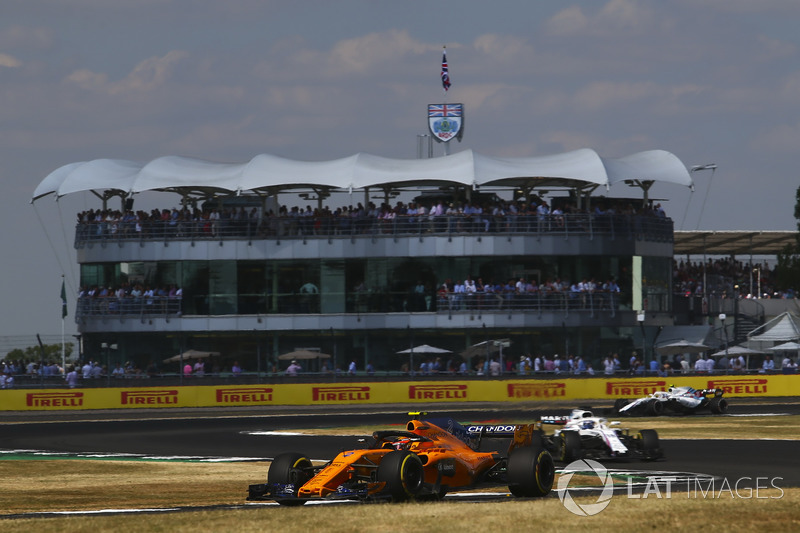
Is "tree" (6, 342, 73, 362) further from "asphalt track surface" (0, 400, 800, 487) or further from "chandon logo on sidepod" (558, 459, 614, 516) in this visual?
"chandon logo on sidepod" (558, 459, 614, 516)

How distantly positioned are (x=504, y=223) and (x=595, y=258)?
467 cm

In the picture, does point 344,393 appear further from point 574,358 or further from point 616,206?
point 616,206

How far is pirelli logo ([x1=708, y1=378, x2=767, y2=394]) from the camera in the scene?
4716 cm

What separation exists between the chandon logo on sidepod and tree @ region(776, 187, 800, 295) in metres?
50.0

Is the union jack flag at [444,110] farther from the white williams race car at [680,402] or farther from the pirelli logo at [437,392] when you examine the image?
the white williams race car at [680,402]

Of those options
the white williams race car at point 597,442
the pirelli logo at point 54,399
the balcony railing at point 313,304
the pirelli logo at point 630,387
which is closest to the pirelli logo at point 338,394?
the balcony railing at point 313,304

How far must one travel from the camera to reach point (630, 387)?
47.1 meters

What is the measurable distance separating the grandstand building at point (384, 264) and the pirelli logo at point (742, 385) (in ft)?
27.0

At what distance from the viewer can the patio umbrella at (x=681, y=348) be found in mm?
53819

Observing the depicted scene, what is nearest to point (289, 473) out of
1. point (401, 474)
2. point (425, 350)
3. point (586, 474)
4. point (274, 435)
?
point (401, 474)

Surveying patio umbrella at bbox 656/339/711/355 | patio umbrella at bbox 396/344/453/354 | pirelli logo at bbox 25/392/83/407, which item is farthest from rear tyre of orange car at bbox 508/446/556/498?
patio umbrella at bbox 656/339/711/355

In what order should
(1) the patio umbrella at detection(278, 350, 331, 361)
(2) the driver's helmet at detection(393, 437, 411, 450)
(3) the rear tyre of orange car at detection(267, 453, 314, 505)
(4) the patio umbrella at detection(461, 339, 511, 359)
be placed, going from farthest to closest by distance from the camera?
(1) the patio umbrella at detection(278, 350, 331, 361) < (4) the patio umbrella at detection(461, 339, 511, 359) < (2) the driver's helmet at detection(393, 437, 411, 450) < (3) the rear tyre of orange car at detection(267, 453, 314, 505)

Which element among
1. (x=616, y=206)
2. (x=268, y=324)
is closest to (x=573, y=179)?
(x=616, y=206)

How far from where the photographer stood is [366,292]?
57.4 metres
